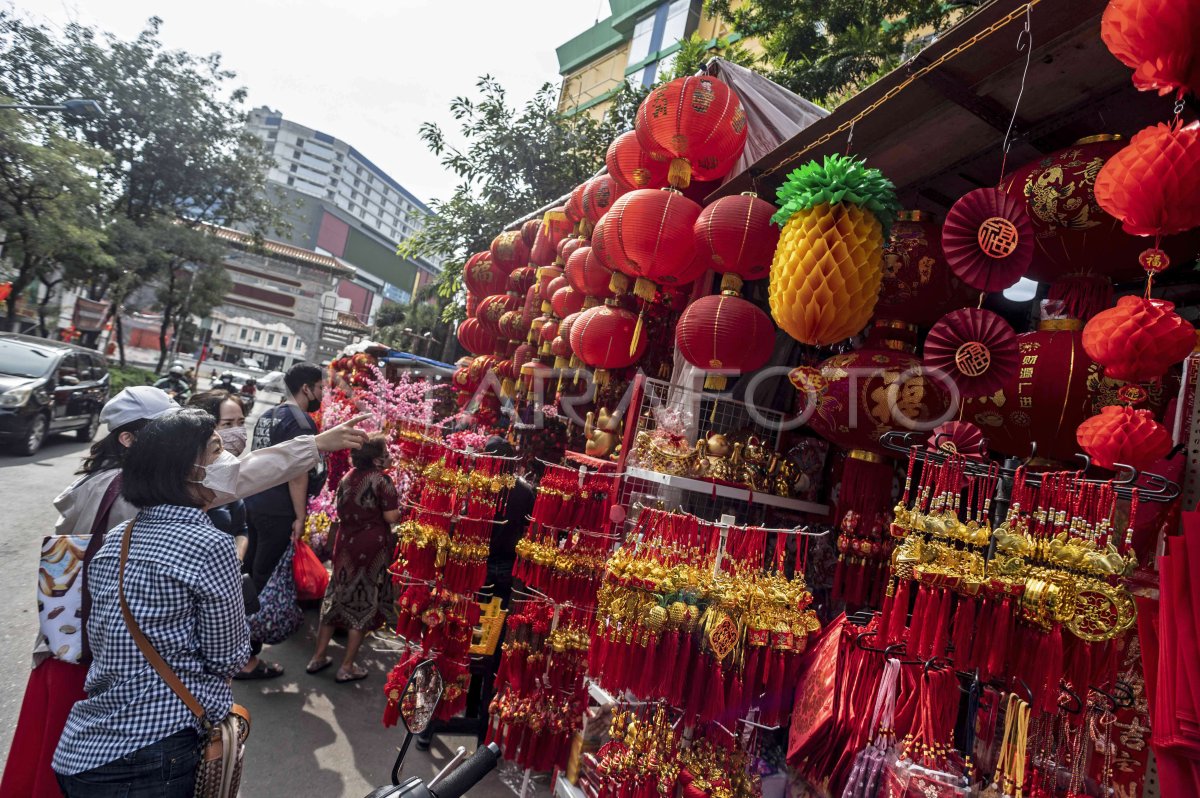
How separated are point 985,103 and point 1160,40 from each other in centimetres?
111

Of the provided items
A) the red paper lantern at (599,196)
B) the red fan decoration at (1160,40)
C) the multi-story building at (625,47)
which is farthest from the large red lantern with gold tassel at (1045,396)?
the multi-story building at (625,47)

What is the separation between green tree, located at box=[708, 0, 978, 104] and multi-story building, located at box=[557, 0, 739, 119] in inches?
313

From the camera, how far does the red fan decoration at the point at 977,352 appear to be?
1768 mm

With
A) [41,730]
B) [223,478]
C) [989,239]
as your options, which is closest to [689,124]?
[989,239]

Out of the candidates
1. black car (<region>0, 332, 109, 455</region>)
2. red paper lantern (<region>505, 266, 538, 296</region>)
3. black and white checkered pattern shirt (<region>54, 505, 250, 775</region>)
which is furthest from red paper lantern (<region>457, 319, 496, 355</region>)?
black car (<region>0, 332, 109, 455</region>)

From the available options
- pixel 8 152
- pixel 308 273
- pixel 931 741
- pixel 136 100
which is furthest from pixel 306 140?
pixel 931 741

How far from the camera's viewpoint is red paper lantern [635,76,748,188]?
342 centimetres

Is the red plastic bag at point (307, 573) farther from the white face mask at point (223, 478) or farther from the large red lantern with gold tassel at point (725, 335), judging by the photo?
the large red lantern with gold tassel at point (725, 335)

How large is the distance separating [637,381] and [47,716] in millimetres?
2496

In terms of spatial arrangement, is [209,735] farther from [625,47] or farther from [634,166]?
[625,47]

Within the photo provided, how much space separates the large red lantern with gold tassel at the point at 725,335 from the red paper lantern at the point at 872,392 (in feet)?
1.39

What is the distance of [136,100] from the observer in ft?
56.6

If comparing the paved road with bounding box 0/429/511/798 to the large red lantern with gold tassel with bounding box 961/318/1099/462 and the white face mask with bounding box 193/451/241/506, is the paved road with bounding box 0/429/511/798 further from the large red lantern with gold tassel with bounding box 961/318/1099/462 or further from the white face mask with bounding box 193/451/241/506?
the large red lantern with gold tassel with bounding box 961/318/1099/462

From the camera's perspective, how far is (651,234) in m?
3.29
